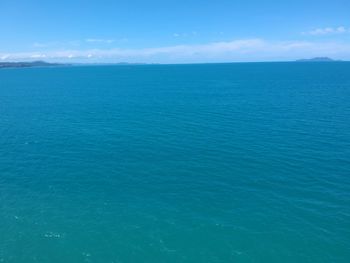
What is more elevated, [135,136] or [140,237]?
[135,136]

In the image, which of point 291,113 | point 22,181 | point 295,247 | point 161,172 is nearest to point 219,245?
point 295,247

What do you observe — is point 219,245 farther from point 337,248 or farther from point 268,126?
point 268,126

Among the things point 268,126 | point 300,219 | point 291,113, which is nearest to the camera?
point 300,219

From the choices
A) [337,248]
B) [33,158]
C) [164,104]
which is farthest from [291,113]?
[33,158]

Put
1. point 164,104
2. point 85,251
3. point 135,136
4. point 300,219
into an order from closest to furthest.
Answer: point 85,251 → point 300,219 → point 135,136 → point 164,104

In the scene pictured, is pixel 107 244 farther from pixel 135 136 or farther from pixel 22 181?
pixel 135 136

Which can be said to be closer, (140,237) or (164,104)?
(140,237)
